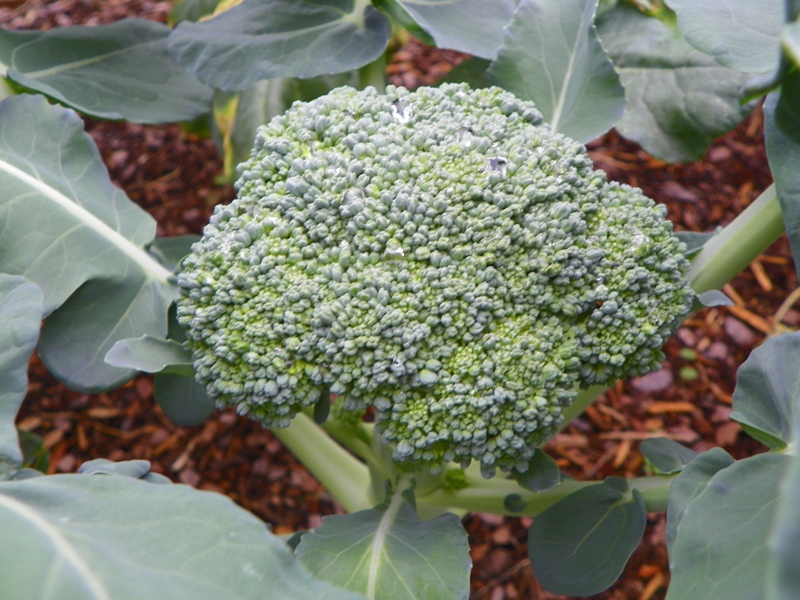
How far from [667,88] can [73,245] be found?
1.04 m

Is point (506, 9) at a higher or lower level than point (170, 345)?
higher

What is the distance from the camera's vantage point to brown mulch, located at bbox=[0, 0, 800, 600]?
1425mm

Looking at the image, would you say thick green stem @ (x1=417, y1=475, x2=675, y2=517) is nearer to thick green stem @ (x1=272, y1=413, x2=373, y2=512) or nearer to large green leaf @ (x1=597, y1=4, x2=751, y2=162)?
thick green stem @ (x1=272, y1=413, x2=373, y2=512)

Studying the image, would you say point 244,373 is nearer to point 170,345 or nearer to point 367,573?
point 170,345

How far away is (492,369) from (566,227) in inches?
8.3

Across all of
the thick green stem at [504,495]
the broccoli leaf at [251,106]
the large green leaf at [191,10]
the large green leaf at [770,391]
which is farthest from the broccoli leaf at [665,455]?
the large green leaf at [191,10]

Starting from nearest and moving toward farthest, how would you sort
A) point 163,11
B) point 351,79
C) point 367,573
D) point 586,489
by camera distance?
point 367,573 → point 586,489 → point 351,79 → point 163,11

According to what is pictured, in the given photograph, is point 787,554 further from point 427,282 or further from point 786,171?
point 786,171

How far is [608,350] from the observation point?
94 cm

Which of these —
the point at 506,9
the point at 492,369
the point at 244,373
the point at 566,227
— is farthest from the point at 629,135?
the point at 244,373

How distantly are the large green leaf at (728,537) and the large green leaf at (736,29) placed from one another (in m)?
0.50

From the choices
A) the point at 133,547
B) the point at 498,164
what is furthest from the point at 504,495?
the point at 133,547

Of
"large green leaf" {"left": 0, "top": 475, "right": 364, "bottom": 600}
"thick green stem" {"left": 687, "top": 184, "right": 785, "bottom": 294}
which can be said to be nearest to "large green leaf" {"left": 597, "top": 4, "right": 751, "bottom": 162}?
"thick green stem" {"left": 687, "top": 184, "right": 785, "bottom": 294}

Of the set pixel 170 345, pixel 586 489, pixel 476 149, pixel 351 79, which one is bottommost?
pixel 586 489
